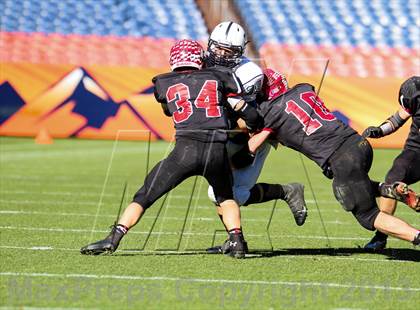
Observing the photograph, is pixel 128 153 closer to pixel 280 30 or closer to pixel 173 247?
pixel 280 30

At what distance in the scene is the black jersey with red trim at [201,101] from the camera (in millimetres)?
5672

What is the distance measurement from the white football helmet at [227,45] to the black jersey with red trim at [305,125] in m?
0.39

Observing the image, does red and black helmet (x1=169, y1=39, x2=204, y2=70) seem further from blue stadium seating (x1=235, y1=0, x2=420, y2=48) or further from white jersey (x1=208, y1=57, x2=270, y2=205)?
blue stadium seating (x1=235, y1=0, x2=420, y2=48)

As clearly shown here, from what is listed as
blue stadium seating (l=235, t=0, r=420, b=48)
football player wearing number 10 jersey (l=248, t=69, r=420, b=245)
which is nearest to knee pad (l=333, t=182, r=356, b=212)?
football player wearing number 10 jersey (l=248, t=69, r=420, b=245)

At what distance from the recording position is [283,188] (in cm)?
637

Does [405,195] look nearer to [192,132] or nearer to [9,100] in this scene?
[192,132]

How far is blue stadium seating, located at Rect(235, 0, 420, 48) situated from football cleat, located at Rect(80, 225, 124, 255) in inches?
592

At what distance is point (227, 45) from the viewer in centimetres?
586

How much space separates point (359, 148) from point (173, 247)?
153cm

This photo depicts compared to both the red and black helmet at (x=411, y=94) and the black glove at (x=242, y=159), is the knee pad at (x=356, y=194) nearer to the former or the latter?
the black glove at (x=242, y=159)

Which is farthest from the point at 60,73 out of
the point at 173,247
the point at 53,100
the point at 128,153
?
the point at 173,247

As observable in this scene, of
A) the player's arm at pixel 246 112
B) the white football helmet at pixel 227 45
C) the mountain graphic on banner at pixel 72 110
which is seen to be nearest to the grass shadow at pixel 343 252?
the player's arm at pixel 246 112

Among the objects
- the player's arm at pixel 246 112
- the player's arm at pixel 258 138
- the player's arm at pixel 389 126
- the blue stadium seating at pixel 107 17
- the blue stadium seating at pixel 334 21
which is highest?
the player's arm at pixel 246 112

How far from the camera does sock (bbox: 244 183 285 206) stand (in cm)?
632
